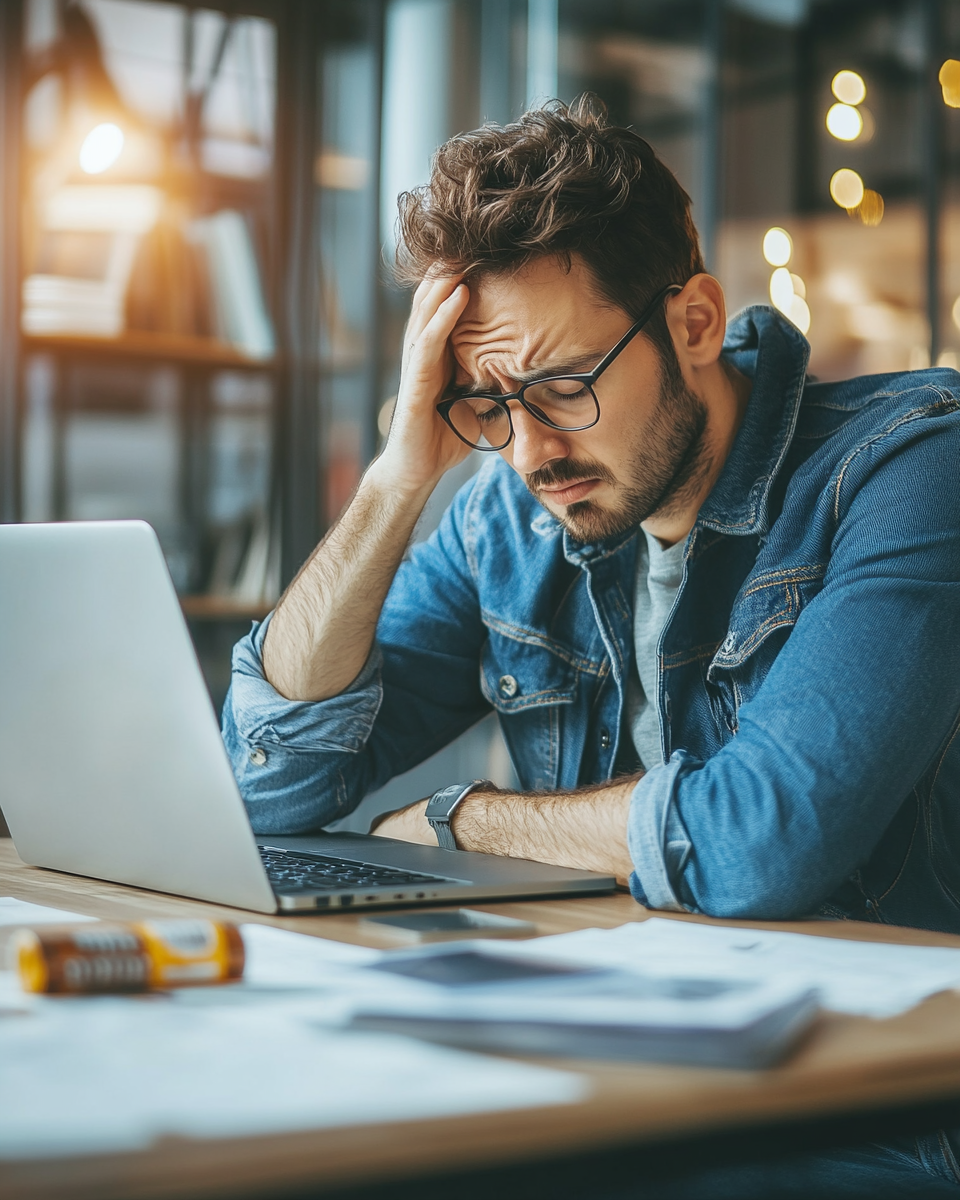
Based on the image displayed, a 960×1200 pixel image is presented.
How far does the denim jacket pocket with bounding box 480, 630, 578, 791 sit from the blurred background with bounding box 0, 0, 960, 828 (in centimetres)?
169

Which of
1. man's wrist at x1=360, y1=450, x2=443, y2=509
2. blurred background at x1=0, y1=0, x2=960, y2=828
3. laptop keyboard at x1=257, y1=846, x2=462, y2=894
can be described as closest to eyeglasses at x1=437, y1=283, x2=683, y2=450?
man's wrist at x1=360, y1=450, x2=443, y2=509

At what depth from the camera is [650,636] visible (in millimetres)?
1438

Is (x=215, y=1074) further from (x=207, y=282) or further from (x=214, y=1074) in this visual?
(x=207, y=282)

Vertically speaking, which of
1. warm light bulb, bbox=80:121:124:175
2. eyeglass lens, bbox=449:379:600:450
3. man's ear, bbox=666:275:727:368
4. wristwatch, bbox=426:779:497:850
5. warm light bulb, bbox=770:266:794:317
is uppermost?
warm light bulb, bbox=80:121:124:175

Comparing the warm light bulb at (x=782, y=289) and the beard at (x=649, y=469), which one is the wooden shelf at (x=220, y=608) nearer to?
the beard at (x=649, y=469)

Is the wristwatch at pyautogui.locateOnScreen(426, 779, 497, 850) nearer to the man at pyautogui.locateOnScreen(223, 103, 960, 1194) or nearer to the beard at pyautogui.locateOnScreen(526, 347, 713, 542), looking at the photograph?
the man at pyautogui.locateOnScreen(223, 103, 960, 1194)

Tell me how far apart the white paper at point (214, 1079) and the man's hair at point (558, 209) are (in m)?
0.89

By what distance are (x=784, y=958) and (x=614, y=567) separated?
2.50ft

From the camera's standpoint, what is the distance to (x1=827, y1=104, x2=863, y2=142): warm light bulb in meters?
4.18

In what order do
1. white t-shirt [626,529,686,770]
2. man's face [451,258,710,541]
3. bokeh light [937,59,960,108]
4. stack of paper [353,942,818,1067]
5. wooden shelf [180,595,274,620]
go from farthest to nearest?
1. bokeh light [937,59,960,108]
2. wooden shelf [180,595,274,620]
3. white t-shirt [626,529,686,770]
4. man's face [451,258,710,541]
5. stack of paper [353,942,818,1067]

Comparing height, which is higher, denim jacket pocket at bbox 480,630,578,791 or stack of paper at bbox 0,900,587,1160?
stack of paper at bbox 0,900,587,1160

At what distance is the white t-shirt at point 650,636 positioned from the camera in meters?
1.42

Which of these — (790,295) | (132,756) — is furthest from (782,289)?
(132,756)

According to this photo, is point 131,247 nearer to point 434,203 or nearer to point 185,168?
point 185,168
